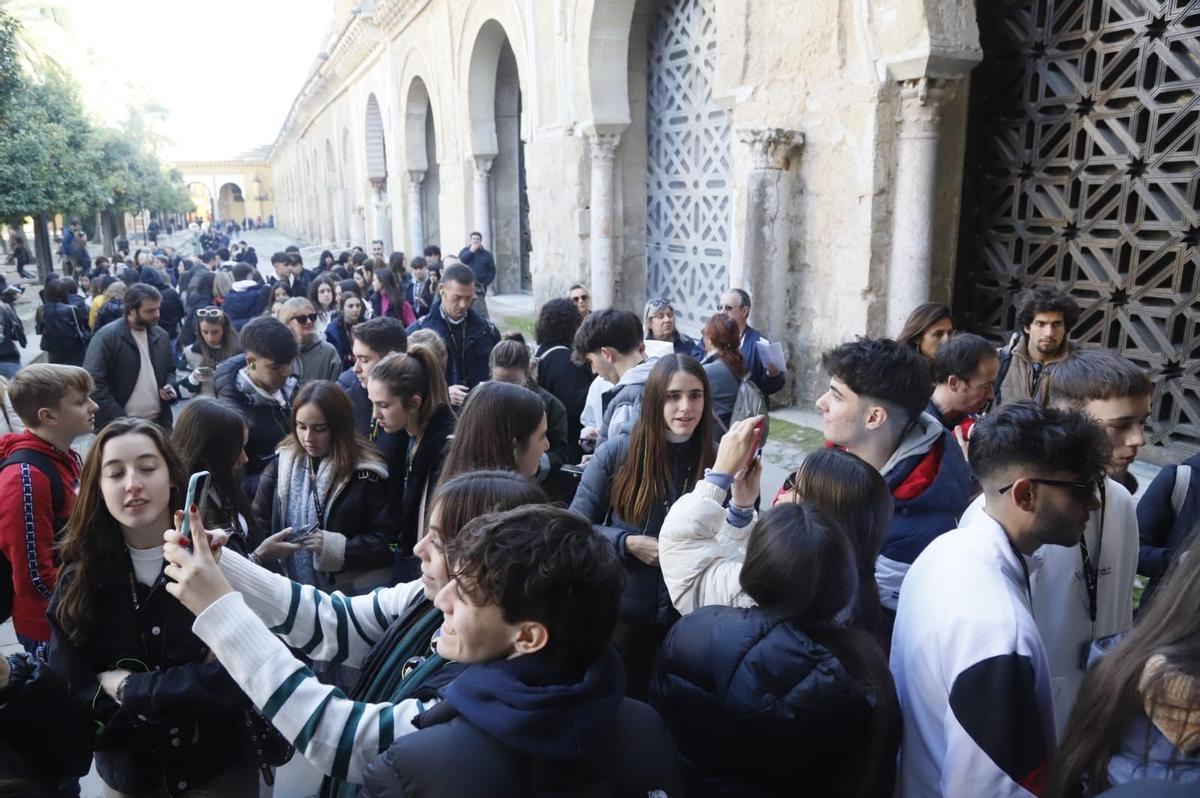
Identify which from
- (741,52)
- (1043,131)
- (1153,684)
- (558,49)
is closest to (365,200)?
(558,49)

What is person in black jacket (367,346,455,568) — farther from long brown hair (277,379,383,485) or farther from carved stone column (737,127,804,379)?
carved stone column (737,127,804,379)

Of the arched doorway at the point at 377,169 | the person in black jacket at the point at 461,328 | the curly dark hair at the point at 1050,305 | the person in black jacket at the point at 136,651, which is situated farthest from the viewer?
the arched doorway at the point at 377,169

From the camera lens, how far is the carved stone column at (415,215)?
20.9 meters

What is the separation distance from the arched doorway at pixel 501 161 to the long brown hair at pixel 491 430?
526 inches

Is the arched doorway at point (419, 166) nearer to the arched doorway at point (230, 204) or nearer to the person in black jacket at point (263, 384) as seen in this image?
the person in black jacket at point (263, 384)

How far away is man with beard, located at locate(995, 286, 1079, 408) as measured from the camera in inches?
165

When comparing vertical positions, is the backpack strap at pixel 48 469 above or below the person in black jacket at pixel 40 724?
above

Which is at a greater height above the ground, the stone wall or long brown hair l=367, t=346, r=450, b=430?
the stone wall

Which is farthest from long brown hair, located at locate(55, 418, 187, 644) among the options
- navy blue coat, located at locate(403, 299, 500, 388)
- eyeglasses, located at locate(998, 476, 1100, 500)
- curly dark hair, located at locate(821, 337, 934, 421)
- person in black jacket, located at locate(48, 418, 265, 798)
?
navy blue coat, located at locate(403, 299, 500, 388)

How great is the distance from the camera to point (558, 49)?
11.0m

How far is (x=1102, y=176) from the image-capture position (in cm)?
566

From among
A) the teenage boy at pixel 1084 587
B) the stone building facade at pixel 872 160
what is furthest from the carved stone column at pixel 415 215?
the teenage boy at pixel 1084 587

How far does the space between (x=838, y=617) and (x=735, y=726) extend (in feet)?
1.04

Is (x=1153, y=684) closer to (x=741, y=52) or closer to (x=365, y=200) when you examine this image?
(x=741, y=52)
